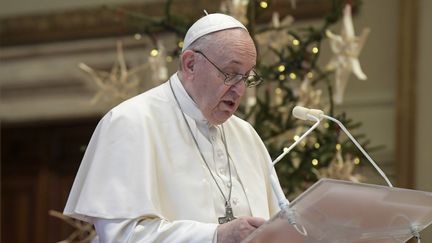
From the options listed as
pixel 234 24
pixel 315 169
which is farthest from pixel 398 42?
pixel 234 24

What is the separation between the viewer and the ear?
3.79 metres

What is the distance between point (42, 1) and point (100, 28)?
594 mm

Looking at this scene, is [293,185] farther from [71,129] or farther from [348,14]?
[71,129]

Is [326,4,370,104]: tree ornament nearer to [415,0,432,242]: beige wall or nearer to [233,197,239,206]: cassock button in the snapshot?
[415,0,432,242]: beige wall

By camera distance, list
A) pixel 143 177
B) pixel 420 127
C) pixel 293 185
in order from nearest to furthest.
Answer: pixel 143 177
pixel 293 185
pixel 420 127

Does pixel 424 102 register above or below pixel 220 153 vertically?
below

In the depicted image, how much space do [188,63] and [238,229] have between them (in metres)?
0.77

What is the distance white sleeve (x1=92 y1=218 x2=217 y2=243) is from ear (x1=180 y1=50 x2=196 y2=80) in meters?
0.58

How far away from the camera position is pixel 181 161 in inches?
148

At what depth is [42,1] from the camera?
28.4 ft

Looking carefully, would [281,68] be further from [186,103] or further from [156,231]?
[156,231]

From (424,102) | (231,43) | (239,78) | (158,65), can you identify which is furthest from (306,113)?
(424,102)

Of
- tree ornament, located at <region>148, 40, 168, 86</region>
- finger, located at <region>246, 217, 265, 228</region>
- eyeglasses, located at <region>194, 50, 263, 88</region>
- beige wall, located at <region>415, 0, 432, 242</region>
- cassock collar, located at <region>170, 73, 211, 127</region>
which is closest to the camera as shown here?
finger, located at <region>246, 217, 265, 228</region>

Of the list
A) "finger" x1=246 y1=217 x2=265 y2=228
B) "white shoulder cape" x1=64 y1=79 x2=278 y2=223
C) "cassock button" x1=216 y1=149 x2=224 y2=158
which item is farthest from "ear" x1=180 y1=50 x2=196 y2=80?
"finger" x1=246 y1=217 x2=265 y2=228
